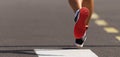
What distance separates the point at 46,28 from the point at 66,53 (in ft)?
8.68

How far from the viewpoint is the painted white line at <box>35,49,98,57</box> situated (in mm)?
6426

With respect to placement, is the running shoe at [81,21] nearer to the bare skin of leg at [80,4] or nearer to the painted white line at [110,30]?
the bare skin of leg at [80,4]

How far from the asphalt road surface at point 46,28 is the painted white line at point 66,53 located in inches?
3.3

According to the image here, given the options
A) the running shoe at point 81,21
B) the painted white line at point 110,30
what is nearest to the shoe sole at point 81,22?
the running shoe at point 81,21

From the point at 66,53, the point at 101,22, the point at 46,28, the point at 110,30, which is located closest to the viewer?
the point at 66,53

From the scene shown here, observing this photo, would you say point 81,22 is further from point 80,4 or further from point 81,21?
point 80,4

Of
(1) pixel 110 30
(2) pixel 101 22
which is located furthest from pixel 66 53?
(2) pixel 101 22

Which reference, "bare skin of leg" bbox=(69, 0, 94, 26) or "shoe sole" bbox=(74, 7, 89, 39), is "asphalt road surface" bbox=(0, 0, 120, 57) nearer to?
"shoe sole" bbox=(74, 7, 89, 39)

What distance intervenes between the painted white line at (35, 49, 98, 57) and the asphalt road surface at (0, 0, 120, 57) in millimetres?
84

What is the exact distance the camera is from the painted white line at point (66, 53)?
6426 millimetres

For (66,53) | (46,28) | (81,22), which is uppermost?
(46,28)

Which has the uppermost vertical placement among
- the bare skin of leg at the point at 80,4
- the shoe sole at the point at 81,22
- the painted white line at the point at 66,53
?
the bare skin of leg at the point at 80,4

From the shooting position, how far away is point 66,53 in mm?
6551

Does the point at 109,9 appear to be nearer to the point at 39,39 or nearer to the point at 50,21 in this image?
the point at 50,21
